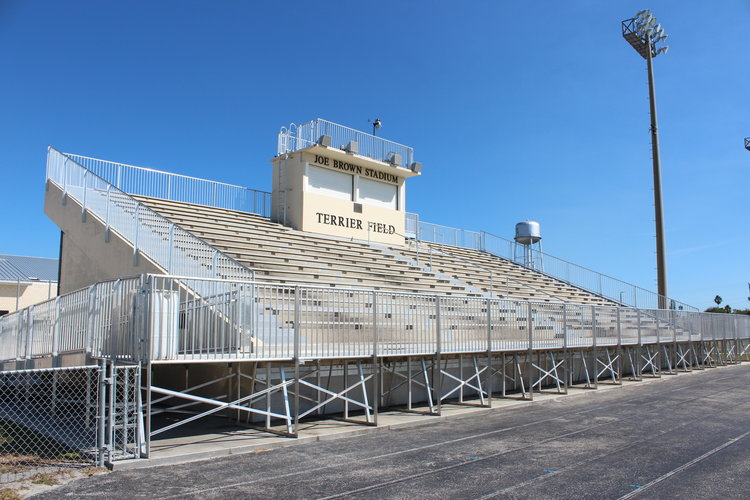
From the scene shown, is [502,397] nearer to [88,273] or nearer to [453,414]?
[453,414]

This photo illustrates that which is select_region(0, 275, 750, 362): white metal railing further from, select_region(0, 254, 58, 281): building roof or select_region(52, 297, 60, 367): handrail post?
select_region(0, 254, 58, 281): building roof

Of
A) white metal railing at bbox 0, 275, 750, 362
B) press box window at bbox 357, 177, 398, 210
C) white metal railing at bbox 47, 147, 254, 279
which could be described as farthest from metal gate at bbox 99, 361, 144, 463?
press box window at bbox 357, 177, 398, 210

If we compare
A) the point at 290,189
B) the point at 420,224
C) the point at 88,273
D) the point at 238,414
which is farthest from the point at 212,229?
the point at 420,224

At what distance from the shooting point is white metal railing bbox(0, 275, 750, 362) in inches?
331

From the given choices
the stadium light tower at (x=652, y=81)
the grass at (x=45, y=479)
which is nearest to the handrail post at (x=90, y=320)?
the grass at (x=45, y=479)

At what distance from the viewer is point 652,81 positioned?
3108 centimetres

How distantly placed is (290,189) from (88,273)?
803cm

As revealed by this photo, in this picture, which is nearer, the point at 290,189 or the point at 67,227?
the point at 67,227

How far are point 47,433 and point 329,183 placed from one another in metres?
14.8

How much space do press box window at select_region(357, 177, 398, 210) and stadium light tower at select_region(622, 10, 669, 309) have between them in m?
14.3

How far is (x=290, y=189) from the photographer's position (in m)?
22.1

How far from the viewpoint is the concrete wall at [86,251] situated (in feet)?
45.7

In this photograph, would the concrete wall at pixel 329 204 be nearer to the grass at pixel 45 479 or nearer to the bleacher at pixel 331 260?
the bleacher at pixel 331 260

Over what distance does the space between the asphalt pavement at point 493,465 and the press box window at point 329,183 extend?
12.7 metres
